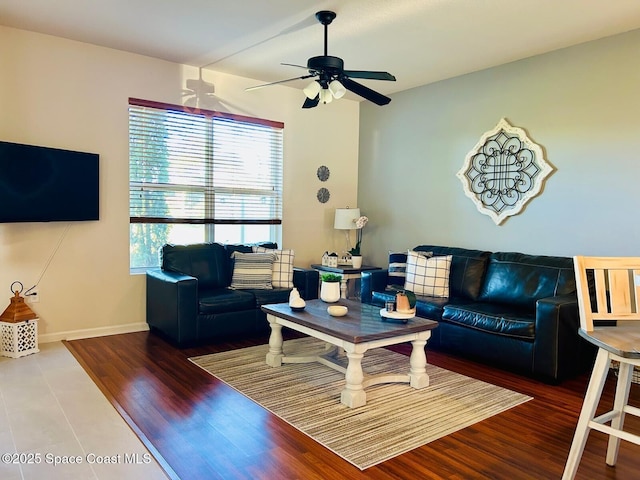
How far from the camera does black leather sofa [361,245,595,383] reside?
3463 mm

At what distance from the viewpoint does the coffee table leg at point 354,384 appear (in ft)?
9.85

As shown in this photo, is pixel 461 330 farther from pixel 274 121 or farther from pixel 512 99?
pixel 274 121

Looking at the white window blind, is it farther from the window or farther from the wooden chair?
the wooden chair

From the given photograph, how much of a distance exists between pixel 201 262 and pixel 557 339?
320 cm

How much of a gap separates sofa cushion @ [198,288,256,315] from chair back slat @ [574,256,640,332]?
9.73 ft

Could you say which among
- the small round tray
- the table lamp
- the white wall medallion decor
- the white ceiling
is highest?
Result: the white ceiling

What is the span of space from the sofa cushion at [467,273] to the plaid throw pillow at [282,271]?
1597 mm

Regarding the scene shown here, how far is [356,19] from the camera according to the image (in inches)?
143

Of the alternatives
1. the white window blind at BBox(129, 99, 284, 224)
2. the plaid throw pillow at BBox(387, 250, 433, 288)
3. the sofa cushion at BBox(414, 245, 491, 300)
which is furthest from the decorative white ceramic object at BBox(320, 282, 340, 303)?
the white window blind at BBox(129, 99, 284, 224)

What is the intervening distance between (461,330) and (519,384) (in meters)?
0.64

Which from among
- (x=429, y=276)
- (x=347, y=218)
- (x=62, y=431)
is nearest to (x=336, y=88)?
(x=429, y=276)

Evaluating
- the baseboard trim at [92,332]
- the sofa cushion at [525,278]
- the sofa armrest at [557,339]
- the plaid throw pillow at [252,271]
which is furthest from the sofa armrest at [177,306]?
the sofa armrest at [557,339]

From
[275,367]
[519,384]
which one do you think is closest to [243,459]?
[275,367]

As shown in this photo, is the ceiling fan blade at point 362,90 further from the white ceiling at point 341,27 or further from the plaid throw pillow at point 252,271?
the plaid throw pillow at point 252,271
